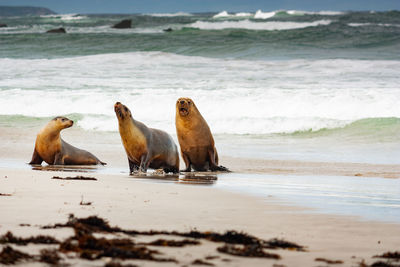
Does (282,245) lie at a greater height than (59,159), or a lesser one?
lesser

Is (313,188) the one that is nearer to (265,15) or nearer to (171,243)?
(171,243)

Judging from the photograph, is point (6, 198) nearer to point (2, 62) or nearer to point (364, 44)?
point (2, 62)

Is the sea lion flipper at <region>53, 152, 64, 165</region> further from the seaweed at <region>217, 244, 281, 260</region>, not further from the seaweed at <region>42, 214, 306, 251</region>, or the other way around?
the seaweed at <region>217, 244, 281, 260</region>

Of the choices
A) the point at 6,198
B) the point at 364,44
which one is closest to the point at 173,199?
the point at 6,198

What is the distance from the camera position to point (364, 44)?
1363 inches

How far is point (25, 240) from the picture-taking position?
4152 millimetres

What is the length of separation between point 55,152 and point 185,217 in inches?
247

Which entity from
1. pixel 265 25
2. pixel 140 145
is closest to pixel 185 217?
pixel 140 145

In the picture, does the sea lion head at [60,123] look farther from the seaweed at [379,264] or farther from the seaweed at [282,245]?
the seaweed at [379,264]

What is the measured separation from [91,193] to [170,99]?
47.0 ft

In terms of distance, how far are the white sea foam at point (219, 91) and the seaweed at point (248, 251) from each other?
1287 cm

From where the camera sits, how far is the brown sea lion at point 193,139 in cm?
1095

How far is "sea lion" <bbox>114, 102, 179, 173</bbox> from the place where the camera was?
33.0 feet

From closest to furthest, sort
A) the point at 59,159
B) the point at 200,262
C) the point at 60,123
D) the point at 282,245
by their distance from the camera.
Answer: the point at 200,262, the point at 282,245, the point at 59,159, the point at 60,123
